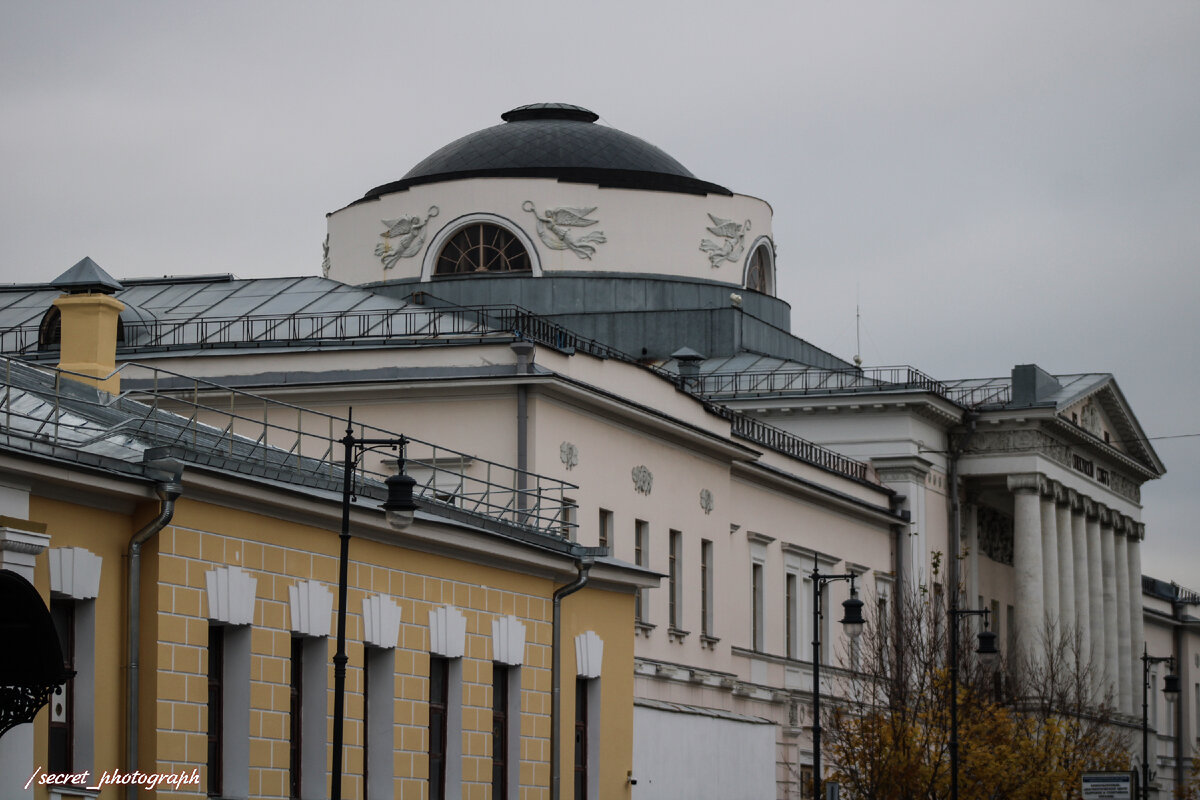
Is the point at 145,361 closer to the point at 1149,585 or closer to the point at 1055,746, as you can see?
the point at 1055,746

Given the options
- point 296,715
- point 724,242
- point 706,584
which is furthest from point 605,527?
point 724,242

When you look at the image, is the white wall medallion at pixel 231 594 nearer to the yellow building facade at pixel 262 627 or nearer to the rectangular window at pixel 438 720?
the yellow building facade at pixel 262 627

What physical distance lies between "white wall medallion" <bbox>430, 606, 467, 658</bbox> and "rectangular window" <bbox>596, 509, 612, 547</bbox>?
57.2 feet

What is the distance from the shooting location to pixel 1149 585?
104m

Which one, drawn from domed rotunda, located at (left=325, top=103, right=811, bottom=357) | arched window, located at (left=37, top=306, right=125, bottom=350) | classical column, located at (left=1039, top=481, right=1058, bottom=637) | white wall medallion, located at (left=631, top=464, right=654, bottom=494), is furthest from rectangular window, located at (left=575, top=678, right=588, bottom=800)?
classical column, located at (left=1039, top=481, right=1058, bottom=637)

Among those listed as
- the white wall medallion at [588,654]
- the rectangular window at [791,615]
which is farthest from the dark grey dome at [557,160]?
the white wall medallion at [588,654]

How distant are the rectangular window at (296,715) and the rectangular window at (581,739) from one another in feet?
21.4

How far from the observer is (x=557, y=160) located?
64.4 meters

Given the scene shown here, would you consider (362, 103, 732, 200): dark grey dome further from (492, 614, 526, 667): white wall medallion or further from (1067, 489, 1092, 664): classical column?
(492, 614, 526, 667): white wall medallion

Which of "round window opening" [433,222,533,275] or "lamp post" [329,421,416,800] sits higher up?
"round window opening" [433,222,533,275]

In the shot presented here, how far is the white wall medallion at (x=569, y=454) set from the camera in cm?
4353

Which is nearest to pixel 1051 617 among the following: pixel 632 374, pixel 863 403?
pixel 863 403

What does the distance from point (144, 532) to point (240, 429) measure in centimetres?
1875

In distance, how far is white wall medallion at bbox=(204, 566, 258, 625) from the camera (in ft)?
73.8
